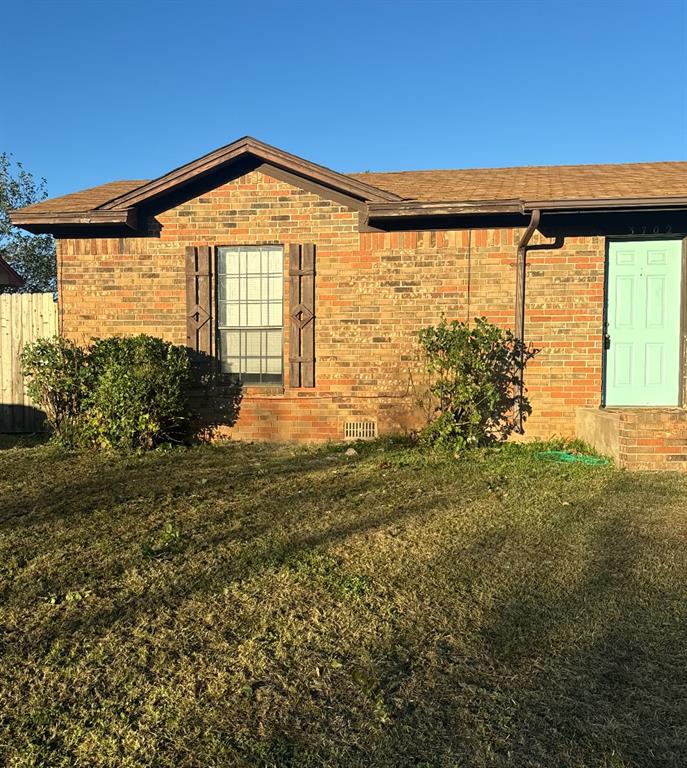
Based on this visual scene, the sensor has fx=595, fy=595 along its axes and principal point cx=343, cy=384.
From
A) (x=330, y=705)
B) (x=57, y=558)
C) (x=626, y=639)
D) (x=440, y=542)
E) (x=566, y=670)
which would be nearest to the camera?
(x=330, y=705)

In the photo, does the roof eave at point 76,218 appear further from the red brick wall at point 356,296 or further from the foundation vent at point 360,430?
the foundation vent at point 360,430

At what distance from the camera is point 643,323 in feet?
24.8

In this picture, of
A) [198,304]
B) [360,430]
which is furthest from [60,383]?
[360,430]

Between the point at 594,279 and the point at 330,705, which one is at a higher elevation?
the point at 594,279

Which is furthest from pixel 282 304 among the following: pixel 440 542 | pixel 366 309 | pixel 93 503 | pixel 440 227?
pixel 440 542

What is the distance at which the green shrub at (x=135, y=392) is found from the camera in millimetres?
7016

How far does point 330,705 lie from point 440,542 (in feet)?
6.32

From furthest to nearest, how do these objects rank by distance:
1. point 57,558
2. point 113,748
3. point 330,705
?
1. point 57,558
2. point 330,705
3. point 113,748

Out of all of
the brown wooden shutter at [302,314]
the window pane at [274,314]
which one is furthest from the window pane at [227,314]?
the brown wooden shutter at [302,314]

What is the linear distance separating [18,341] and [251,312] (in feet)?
12.0

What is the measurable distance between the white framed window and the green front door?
432cm

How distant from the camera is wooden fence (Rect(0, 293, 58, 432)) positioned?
28.7 ft

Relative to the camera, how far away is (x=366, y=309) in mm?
7855

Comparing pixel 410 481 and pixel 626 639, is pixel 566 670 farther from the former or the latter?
pixel 410 481
